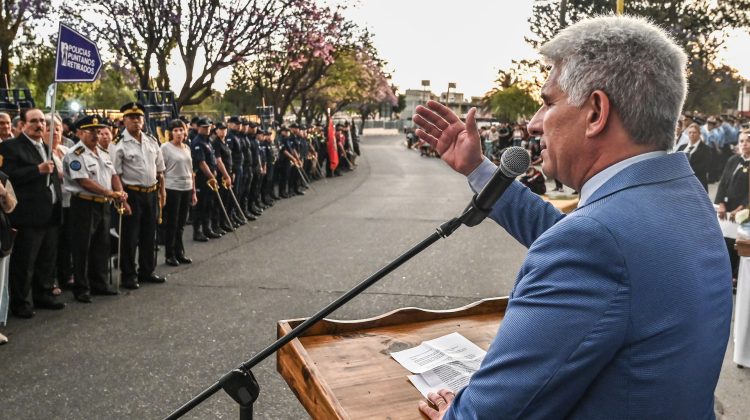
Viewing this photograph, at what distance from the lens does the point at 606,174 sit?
138 cm

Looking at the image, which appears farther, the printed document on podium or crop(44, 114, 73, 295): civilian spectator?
crop(44, 114, 73, 295): civilian spectator

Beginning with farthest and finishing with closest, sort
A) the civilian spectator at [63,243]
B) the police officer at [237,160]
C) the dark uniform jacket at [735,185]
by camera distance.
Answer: the police officer at [237,160]
the dark uniform jacket at [735,185]
the civilian spectator at [63,243]

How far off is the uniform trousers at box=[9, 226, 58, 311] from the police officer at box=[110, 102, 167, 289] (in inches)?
36.4

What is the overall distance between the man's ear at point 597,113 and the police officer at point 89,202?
622 cm

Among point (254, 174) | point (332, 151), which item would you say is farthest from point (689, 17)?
point (254, 174)

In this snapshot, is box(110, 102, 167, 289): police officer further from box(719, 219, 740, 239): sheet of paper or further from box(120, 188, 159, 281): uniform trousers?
box(719, 219, 740, 239): sheet of paper

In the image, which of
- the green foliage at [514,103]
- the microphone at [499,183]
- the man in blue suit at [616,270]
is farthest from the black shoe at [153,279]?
the green foliage at [514,103]

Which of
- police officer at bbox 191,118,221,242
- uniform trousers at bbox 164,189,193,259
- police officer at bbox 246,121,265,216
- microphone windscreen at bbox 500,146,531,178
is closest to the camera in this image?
microphone windscreen at bbox 500,146,531,178

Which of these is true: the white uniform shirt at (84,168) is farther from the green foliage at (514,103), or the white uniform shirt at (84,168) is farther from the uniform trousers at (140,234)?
the green foliage at (514,103)

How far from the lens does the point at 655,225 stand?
1248 millimetres

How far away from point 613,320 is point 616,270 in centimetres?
9

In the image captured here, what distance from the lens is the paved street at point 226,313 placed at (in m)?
4.29

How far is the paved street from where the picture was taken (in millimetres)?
4285

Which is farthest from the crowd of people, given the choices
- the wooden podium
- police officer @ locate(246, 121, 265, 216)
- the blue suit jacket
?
the blue suit jacket
